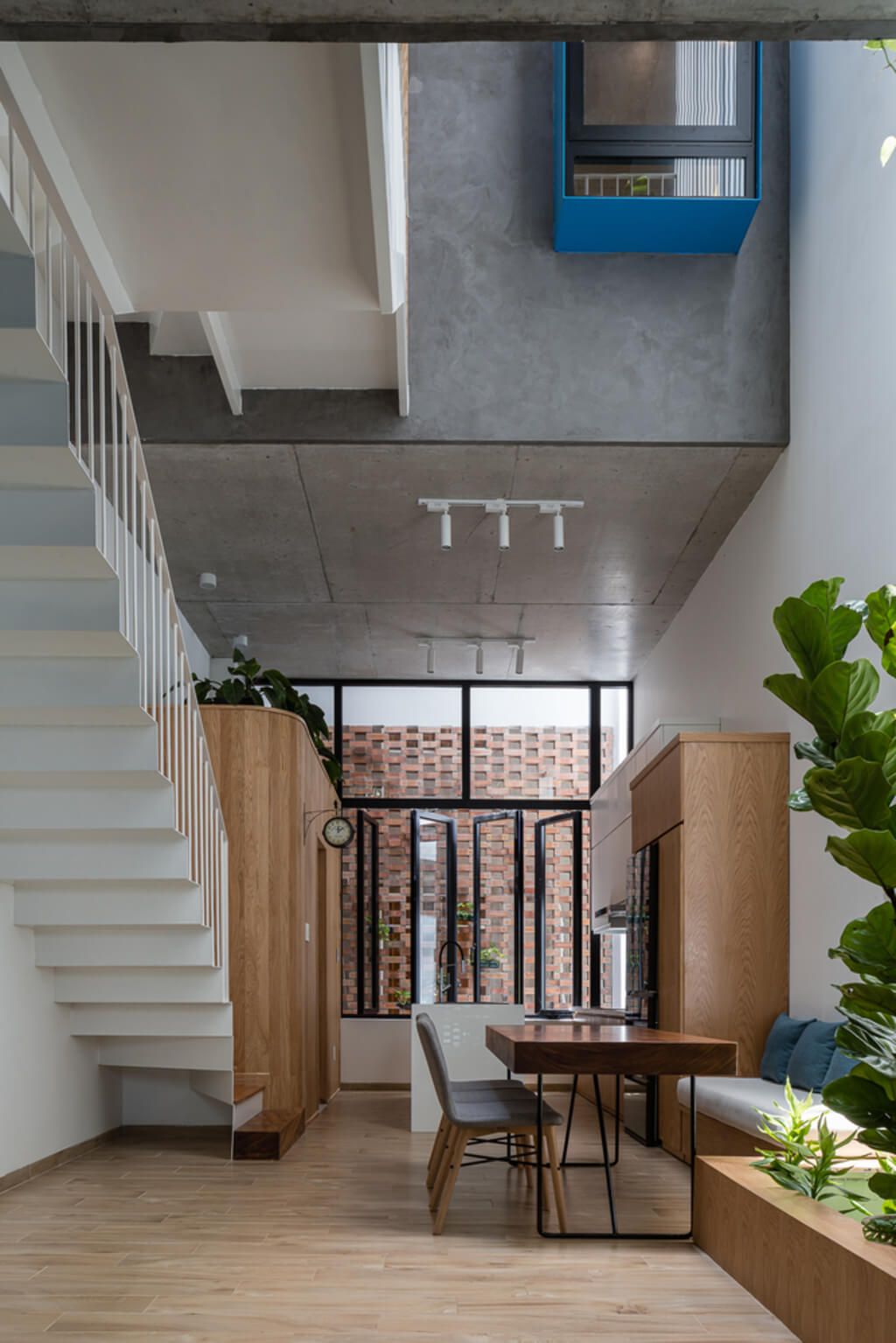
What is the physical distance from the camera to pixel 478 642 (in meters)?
11.1

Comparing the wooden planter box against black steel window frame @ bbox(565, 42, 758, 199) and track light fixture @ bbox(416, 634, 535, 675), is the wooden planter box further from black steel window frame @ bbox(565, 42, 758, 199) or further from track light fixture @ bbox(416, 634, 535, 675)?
track light fixture @ bbox(416, 634, 535, 675)

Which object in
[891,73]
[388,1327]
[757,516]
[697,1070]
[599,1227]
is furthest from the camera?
[757,516]

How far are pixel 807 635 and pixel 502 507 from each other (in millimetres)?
4283

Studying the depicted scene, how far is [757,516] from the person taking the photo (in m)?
7.38

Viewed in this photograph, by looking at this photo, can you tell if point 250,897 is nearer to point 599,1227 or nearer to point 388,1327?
point 599,1227

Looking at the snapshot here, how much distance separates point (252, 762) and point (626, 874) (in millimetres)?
2963

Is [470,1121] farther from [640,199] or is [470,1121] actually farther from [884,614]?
[640,199]

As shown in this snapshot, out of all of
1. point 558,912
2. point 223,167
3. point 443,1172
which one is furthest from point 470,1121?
point 558,912

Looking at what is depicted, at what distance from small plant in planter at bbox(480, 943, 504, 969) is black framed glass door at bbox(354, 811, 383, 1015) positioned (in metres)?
1.00

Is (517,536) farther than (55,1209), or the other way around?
(517,536)

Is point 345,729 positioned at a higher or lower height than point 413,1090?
higher

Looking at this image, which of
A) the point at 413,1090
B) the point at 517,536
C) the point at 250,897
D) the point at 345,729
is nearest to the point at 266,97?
the point at 517,536

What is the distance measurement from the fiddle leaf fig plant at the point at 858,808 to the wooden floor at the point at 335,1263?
2.86 ft

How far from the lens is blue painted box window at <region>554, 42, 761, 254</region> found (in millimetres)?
6473
